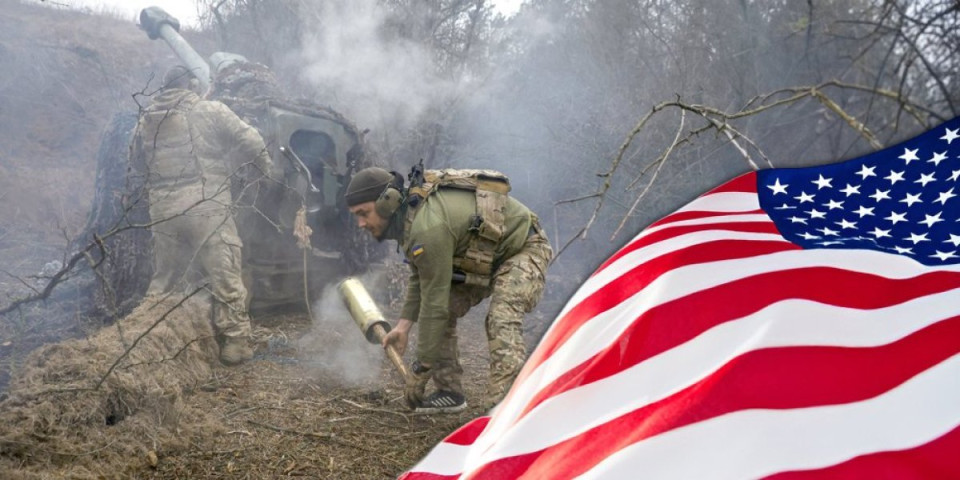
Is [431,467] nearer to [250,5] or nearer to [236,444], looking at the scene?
[236,444]

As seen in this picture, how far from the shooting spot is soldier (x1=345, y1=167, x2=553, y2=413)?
4.09 meters

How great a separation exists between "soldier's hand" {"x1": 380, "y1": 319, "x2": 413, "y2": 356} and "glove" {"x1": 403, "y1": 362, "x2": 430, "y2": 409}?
173 millimetres

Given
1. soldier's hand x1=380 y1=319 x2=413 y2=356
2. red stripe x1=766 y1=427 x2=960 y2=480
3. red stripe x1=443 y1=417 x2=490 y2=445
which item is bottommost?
soldier's hand x1=380 y1=319 x2=413 y2=356

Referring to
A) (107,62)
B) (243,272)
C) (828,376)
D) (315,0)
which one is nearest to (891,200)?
(828,376)

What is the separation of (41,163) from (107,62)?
4618 mm

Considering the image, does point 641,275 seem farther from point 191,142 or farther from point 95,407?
point 191,142

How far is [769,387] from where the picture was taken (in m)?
1.67

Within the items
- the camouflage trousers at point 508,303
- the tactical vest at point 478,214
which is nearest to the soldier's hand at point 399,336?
the camouflage trousers at point 508,303

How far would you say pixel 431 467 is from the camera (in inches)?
85.1

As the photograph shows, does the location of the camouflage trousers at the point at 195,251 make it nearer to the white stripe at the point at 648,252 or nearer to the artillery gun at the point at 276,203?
the artillery gun at the point at 276,203

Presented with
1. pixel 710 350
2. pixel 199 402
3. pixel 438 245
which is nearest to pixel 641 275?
pixel 710 350

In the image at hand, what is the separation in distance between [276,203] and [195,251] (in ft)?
4.90

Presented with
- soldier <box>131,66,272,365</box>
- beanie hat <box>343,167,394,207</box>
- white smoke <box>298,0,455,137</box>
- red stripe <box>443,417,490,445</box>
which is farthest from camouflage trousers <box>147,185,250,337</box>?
white smoke <box>298,0,455,137</box>

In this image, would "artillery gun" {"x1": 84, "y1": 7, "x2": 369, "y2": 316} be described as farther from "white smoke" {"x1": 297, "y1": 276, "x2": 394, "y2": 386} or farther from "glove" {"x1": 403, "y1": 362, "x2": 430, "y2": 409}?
"glove" {"x1": 403, "y1": 362, "x2": 430, "y2": 409}
